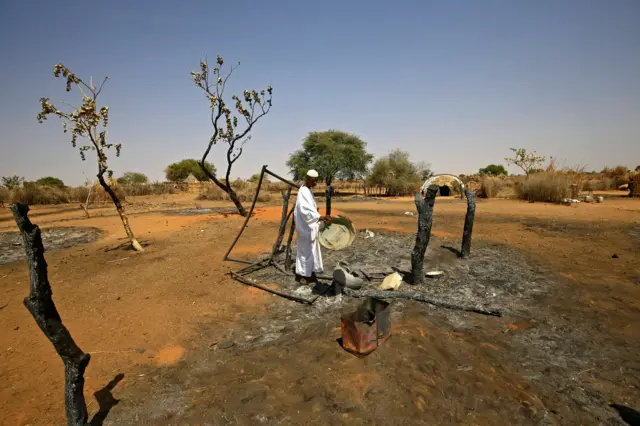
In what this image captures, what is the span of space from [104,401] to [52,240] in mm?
9894

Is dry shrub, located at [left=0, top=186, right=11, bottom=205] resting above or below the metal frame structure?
above

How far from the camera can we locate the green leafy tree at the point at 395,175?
30062 mm

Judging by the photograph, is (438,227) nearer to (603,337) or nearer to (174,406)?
(603,337)

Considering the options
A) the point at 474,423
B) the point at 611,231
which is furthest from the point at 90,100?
the point at 611,231

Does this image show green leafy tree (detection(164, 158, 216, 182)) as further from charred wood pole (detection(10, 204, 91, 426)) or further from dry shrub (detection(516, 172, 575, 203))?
charred wood pole (detection(10, 204, 91, 426))

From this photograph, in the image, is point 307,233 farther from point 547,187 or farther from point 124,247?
point 547,187

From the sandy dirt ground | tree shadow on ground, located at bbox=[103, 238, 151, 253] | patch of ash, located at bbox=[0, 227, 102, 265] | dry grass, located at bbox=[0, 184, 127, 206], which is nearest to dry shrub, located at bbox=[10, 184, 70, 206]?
dry grass, located at bbox=[0, 184, 127, 206]

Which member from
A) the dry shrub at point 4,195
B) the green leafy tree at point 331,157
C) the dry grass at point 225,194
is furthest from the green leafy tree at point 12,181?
the green leafy tree at point 331,157

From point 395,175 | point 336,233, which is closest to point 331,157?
point 395,175

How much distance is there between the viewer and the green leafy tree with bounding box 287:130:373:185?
31.6m

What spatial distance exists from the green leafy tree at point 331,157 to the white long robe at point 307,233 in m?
25.6

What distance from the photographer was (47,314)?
2.29 meters

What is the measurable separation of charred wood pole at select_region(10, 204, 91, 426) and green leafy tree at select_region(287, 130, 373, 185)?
95.2ft

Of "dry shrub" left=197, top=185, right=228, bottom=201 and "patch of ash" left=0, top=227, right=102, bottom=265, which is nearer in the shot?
"patch of ash" left=0, top=227, right=102, bottom=265
